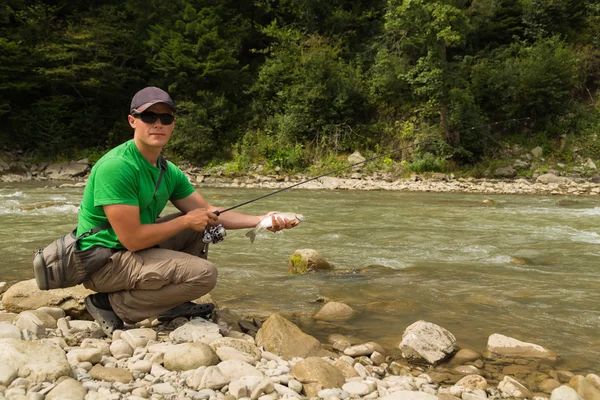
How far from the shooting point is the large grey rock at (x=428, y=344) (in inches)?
118

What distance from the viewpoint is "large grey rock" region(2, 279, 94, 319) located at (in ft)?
11.3

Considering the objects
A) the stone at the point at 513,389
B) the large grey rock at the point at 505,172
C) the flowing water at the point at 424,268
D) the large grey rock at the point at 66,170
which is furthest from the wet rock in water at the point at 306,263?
the large grey rock at the point at 66,170

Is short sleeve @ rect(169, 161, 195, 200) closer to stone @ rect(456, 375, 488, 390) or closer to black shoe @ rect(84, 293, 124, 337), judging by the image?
black shoe @ rect(84, 293, 124, 337)

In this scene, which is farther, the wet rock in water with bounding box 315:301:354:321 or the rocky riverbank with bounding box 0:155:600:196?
the rocky riverbank with bounding box 0:155:600:196

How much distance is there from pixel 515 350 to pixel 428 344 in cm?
59

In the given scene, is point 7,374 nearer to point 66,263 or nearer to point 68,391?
point 68,391

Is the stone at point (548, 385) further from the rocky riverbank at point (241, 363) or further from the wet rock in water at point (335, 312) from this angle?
the wet rock in water at point (335, 312)

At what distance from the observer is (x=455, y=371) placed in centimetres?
290

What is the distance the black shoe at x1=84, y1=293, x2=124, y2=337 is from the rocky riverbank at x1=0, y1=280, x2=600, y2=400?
7cm

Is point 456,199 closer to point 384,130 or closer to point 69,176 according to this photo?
point 384,130

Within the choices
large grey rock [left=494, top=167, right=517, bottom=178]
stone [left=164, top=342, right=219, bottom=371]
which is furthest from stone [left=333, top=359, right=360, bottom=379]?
large grey rock [left=494, top=167, right=517, bottom=178]

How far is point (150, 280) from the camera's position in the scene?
287 centimetres

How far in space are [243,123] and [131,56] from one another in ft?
21.5

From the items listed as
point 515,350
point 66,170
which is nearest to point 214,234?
point 515,350
